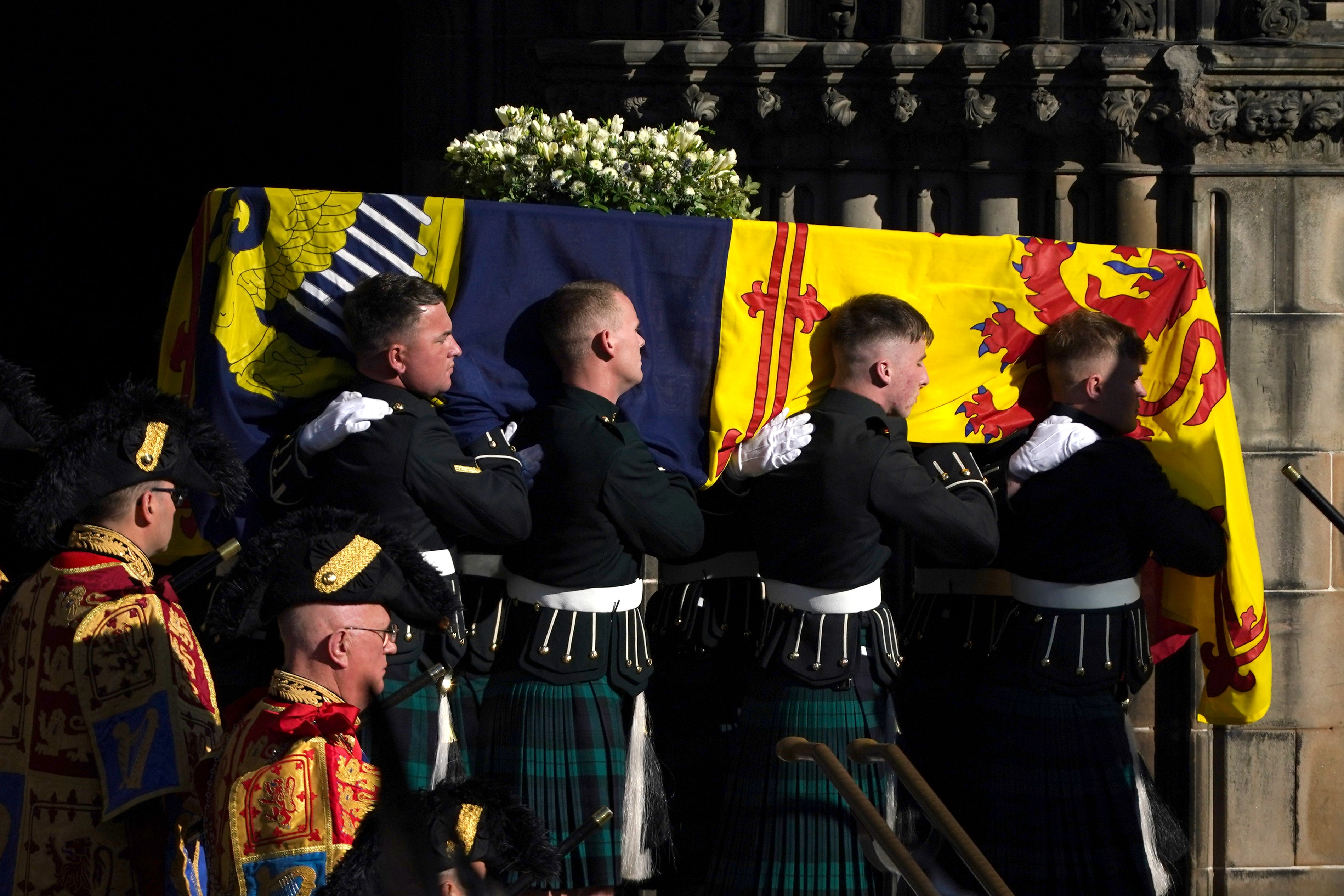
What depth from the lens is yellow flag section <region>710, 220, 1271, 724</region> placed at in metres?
5.17

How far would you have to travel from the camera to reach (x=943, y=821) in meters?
4.36

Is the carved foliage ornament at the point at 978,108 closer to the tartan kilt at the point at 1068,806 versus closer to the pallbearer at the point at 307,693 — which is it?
the tartan kilt at the point at 1068,806

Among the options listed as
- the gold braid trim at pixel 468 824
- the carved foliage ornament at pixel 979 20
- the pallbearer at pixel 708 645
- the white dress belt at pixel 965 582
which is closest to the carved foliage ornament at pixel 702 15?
the carved foliage ornament at pixel 979 20

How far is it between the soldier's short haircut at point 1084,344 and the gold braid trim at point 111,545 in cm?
262

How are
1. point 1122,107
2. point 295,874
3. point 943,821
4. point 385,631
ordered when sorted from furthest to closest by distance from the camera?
1. point 1122,107
2. point 943,821
3. point 385,631
4. point 295,874

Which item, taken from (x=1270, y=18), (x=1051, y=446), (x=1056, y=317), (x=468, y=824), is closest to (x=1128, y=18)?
(x=1270, y=18)

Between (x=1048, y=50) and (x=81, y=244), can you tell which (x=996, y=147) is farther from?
(x=81, y=244)

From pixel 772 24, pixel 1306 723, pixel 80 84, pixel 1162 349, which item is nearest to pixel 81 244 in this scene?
pixel 80 84

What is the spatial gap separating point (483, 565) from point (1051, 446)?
165 cm

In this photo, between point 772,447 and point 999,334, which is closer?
point 772,447

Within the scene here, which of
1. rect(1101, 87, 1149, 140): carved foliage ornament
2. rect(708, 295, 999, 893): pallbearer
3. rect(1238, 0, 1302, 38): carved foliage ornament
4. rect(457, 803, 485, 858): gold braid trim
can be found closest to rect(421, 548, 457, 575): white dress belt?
rect(708, 295, 999, 893): pallbearer

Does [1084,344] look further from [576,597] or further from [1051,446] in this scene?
[576,597]

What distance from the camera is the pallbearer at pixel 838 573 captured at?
5.01 metres

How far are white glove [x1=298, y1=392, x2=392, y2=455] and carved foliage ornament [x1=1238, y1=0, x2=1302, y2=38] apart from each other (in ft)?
10.8
